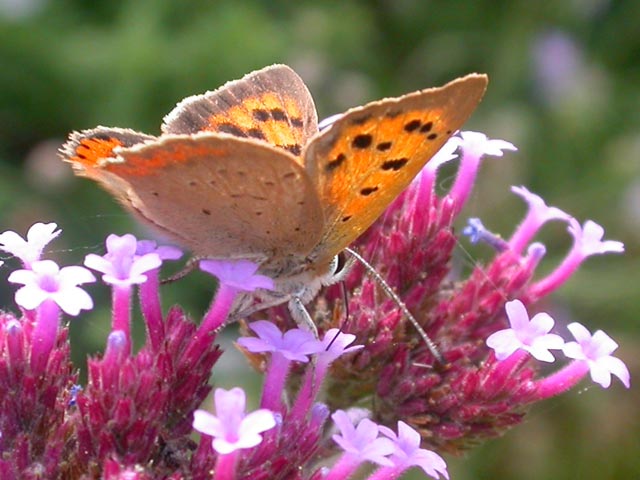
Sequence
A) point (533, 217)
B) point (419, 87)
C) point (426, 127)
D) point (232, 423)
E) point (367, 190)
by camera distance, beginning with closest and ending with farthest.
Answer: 1. point (232, 423)
2. point (426, 127)
3. point (367, 190)
4. point (533, 217)
5. point (419, 87)

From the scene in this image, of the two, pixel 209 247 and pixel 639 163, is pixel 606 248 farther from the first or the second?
pixel 639 163

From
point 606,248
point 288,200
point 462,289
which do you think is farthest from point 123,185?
point 606,248

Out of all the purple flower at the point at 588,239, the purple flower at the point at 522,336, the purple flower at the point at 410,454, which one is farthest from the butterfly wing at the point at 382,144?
the purple flower at the point at 588,239

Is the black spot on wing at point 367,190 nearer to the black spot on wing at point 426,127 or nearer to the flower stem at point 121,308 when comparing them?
the black spot on wing at point 426,127

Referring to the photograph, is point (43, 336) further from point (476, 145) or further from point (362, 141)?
point (476, 145)

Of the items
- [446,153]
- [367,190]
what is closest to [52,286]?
[367,190]

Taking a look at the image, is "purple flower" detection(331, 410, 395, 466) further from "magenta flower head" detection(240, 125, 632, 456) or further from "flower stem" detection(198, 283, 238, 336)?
"flower stem" detection(198, 283, 238, 336)

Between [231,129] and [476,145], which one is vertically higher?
[476,145]
